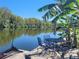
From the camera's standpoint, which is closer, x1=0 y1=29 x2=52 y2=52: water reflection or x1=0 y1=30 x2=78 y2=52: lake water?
x1=0 y1=30 x2=78 y2=52: lake water

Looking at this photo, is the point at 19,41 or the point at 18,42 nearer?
the point at 18,42

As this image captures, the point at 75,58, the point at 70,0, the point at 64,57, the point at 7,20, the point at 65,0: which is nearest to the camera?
the point at 75,58

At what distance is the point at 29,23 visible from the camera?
9438 cm

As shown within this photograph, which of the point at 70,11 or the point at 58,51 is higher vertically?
the point at 70,11

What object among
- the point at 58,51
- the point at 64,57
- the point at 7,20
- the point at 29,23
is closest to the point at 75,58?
the point at 64,57

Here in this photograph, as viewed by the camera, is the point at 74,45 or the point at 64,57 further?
the point at 74,45

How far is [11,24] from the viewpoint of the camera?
232 feet

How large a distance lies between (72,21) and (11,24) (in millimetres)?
54076

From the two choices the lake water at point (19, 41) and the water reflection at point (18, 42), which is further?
the water reflection at point (18, 42)

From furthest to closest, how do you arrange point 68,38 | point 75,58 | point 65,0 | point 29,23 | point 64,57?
point 29,23, point 68,38, point 65,0, point 64,57, point 75,58

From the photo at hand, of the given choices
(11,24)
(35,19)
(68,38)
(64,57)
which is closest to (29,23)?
(35,19)

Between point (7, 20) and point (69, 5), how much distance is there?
55.9m

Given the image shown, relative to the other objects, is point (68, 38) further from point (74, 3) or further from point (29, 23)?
point (29, 23)

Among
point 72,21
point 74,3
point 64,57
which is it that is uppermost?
point 74,3
